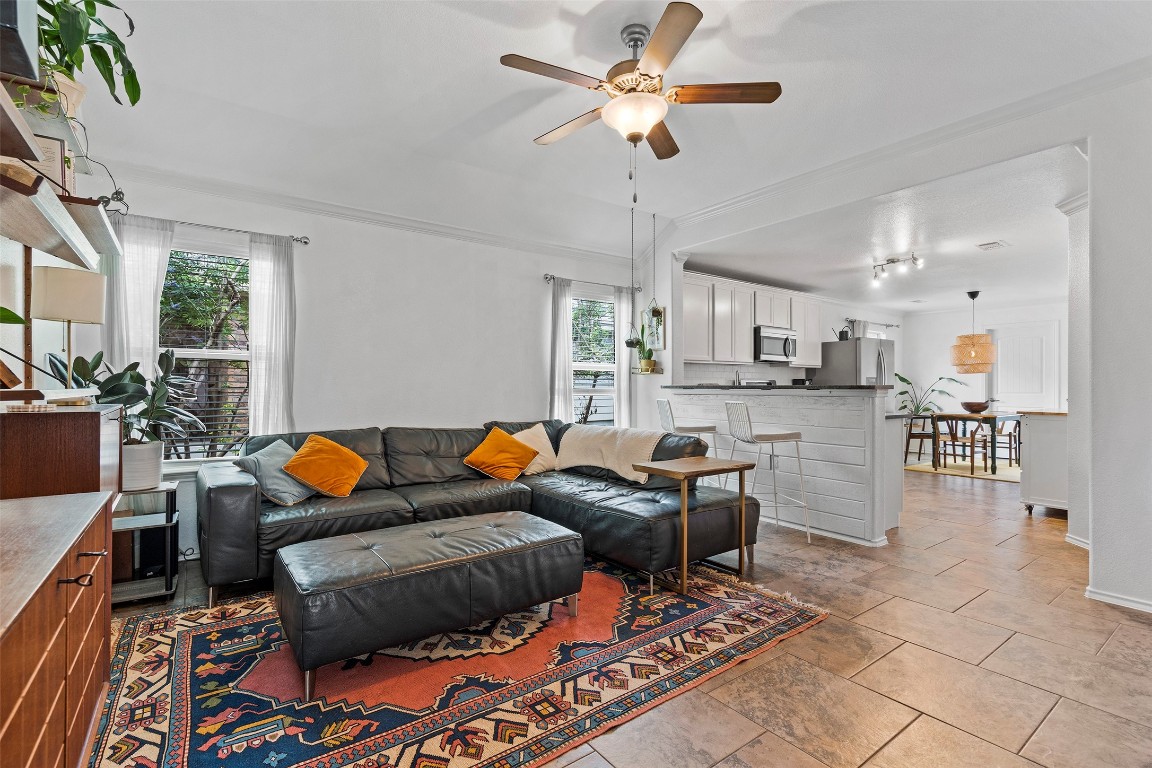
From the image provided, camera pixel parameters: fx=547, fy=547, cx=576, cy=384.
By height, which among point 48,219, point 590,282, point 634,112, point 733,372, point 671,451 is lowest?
point 671,451

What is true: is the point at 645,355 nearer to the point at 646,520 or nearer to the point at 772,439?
the point at 772,439

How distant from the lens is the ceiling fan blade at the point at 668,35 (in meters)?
1.95

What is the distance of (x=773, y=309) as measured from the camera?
6887 millimetres

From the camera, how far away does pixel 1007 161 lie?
10.5 ft

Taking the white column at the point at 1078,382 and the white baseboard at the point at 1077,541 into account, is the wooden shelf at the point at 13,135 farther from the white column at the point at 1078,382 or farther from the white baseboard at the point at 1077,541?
the white baseboard at the point at 1077,541

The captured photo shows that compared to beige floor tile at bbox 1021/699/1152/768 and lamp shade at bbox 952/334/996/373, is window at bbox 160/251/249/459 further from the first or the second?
lamp shade at bbox 952/334/996/373

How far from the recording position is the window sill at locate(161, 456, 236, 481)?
3584mm

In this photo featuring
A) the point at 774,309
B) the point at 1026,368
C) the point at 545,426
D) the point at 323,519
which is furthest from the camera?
the point at 1026,368

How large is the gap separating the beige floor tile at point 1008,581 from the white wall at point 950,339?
256 inches

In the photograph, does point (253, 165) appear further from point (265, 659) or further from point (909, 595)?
point (909, 595)

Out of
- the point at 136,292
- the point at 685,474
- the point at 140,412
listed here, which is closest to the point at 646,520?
the point at 685,474

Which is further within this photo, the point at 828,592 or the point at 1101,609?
the point at 828,592

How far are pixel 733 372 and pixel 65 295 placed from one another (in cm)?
643

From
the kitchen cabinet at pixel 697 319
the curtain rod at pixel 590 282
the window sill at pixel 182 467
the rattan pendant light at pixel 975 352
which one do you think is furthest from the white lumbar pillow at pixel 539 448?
the rattan pendant light at pixel 975 352
